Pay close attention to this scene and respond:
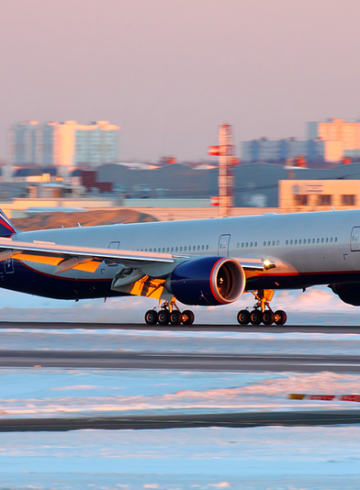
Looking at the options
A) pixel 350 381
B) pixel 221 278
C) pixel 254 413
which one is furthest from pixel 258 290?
pixel 254 413

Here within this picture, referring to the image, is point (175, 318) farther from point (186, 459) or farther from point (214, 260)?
point (186, 459)

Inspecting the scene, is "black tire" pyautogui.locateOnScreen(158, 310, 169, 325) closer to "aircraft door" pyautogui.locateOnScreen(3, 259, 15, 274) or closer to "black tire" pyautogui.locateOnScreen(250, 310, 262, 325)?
"black tire" pyautogui.locateOnScreen(250, 310, 262, 325)

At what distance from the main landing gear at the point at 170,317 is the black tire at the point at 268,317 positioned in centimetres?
263

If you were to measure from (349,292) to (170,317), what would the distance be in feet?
22.9

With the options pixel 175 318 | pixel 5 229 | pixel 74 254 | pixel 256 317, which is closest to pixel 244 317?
pixel 256 317

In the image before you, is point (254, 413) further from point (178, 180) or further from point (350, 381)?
point (178, 180)

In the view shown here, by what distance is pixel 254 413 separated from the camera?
1419 centimetres

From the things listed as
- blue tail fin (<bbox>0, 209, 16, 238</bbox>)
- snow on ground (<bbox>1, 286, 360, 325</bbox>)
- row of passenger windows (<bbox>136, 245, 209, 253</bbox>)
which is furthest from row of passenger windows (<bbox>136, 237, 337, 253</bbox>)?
blue tail fin (<bbox>0, 209, 16, 238</bbox>)

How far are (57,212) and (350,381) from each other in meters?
86.6

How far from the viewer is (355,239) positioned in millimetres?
32969

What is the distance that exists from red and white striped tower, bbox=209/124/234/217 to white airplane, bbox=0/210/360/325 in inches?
1598

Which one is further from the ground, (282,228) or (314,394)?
(282,228)

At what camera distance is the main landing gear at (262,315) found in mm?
34531

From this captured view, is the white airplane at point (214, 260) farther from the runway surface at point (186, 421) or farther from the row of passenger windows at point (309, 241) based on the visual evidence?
the runway surface at point (186, 421)
